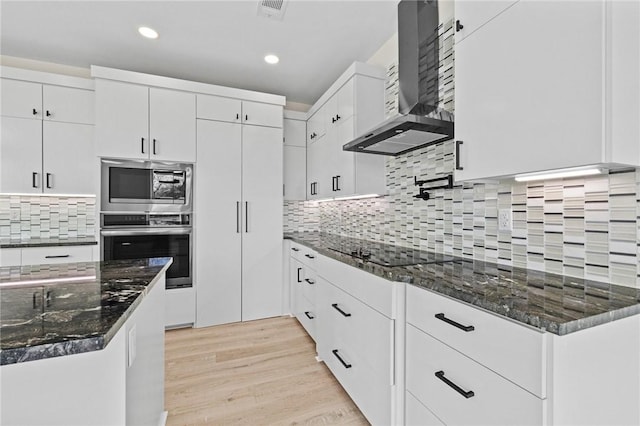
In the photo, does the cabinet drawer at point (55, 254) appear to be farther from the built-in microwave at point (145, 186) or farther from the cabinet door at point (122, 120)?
the cabinet door at point (122, 120)

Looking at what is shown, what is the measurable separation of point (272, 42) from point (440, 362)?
2.70 m

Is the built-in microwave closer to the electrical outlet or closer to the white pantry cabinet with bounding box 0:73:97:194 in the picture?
the white pantry cabinet with bounding box 0:73:97:194

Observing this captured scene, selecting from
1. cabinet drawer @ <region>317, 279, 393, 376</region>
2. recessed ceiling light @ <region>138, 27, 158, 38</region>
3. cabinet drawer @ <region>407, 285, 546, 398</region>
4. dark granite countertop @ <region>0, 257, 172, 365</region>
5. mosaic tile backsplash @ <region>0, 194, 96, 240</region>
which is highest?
recessed ceiling light @ <region>138, 27, 158, 38</region>

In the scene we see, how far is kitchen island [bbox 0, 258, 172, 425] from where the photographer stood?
59cm

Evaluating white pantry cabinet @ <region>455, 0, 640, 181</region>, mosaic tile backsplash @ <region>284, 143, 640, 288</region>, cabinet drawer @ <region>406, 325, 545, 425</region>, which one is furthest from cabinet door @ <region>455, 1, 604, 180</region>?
cabinet drawer @ <region>406, 325, 545, 425</region>

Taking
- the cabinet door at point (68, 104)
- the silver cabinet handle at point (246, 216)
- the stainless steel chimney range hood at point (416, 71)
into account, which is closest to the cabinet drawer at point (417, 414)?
the stainless steel chimney range hood at point (416, 71)

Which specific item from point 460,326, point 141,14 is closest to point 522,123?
point 460,326

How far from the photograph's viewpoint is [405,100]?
1906 millimetres

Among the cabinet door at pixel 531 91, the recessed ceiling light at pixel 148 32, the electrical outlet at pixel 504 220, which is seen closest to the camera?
the cabinet door at pixel 531 91

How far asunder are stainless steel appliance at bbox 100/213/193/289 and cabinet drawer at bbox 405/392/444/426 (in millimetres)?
2414

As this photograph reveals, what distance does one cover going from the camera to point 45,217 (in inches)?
118

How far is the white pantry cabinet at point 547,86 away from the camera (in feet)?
2.97

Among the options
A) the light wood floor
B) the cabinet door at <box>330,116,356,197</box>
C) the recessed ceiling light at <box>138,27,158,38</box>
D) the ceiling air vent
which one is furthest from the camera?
the cabinet door at <box>330,116,356,197</box>

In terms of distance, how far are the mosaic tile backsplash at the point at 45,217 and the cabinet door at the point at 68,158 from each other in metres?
0.27
